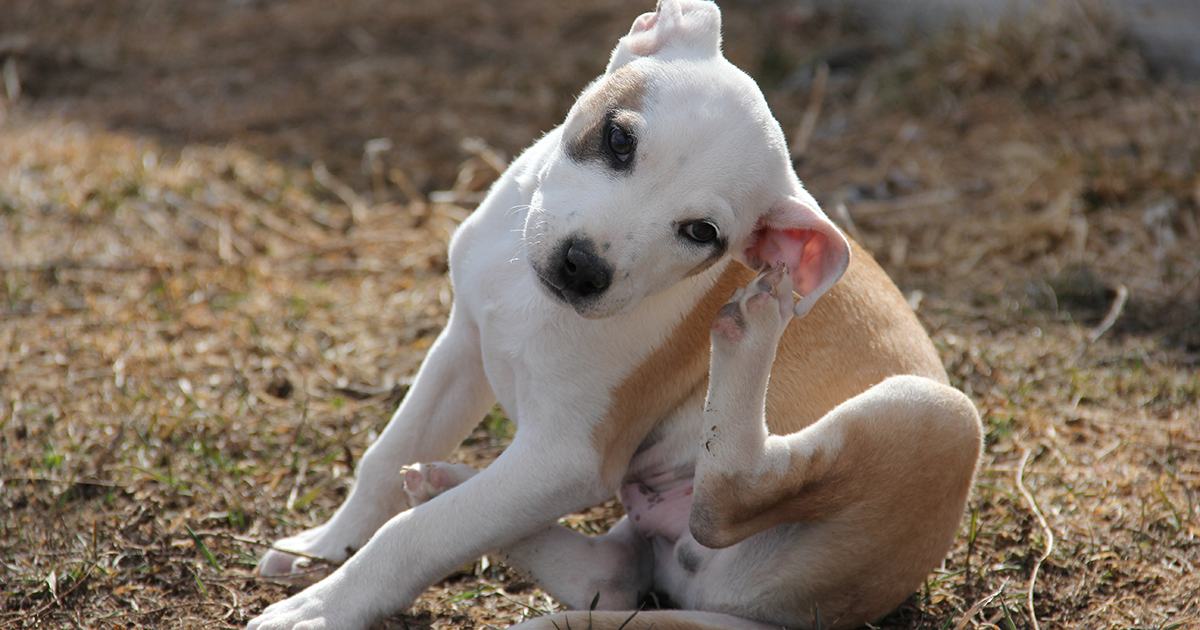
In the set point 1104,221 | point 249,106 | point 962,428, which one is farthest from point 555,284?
point 249,106

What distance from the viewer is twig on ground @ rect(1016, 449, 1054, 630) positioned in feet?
10.8

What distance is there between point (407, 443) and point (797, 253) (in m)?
1.57

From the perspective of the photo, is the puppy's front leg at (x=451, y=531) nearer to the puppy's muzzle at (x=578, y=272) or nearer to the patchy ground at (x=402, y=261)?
the patchy ground at (x=402, y=261)

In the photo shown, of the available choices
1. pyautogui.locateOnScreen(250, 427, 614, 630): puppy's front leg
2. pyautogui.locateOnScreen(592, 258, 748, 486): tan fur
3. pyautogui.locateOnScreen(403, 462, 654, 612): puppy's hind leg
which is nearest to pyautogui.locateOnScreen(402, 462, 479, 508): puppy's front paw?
pyautogui.locateOnScreen(403, 462, 654, 612): puppy's hind leg

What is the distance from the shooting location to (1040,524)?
3.73 m

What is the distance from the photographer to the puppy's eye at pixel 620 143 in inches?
106

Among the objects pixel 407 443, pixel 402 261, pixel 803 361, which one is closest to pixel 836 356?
pixel 803 361

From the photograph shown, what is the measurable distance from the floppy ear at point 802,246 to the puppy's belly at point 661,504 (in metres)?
0.82

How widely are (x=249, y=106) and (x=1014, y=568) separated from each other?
21.4 feet

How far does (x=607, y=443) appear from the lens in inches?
119

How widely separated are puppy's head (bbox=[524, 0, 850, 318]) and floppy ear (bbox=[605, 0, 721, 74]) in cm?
8

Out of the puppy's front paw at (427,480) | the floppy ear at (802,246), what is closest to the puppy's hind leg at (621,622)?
the puppy's front paw at (427,480)

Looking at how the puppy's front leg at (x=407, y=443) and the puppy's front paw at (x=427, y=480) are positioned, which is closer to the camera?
the puppy's front paw at (x=427, y=480)

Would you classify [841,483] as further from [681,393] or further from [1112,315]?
[1112,315]
